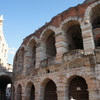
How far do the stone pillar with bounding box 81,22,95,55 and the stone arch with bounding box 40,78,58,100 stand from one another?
163 inches

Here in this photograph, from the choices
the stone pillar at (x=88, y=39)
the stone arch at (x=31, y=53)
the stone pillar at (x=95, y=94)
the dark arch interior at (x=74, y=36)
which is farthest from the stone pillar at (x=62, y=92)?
the stone arch at (x=31, y=53)

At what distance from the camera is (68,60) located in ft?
30.7

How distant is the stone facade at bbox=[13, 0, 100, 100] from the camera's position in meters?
8.37

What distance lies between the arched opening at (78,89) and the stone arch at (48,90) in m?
1.85

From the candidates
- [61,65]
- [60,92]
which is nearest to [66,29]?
[61,65]

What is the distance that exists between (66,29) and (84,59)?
3569 mm

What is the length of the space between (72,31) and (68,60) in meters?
4.10

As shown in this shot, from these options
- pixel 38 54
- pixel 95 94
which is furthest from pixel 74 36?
pixel 95 94

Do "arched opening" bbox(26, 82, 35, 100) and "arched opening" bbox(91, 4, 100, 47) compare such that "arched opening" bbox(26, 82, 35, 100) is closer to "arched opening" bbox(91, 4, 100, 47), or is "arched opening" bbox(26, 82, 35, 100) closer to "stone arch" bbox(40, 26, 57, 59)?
"stone arch" bbox(40, 26, 57, 59)

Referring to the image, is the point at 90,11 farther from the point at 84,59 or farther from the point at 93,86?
the point at 93,86

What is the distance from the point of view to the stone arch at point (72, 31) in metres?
10.6

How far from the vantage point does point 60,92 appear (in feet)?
30.0

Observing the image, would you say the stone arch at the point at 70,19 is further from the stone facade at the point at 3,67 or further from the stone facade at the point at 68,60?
the stone facade at the point at 3,67

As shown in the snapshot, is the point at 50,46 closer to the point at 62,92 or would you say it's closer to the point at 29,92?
the point at 29,92
